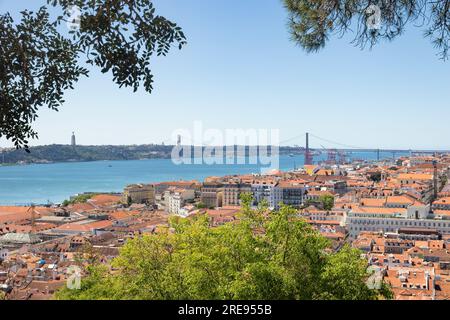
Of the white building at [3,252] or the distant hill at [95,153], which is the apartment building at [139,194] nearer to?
the white building at [3,252]

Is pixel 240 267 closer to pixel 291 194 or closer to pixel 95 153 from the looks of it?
pixel 291 194

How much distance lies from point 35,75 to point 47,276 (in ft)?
28.5

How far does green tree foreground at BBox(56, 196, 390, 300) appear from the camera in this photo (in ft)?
9.43

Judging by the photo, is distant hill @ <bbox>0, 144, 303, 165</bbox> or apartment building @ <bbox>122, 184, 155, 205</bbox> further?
distant hill @ <bbox>0, 144, 303, 165</bbox>

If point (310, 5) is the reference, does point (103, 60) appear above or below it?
below

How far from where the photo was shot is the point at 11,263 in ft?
37.4

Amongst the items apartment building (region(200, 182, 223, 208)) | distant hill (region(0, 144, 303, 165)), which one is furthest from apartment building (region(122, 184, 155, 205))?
distant hill (region(0, 144, 303, 165))

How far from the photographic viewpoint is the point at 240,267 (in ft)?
10.5

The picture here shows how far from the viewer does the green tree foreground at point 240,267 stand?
9.43 feet

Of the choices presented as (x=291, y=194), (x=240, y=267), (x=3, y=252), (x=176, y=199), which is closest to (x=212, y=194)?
(x=176, y=199)

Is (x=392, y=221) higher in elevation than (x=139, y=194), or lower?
higher

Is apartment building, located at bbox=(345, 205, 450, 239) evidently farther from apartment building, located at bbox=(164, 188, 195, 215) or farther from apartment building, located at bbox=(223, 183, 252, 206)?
apartment building, located at bbox=(164, 188, 195, 215)
